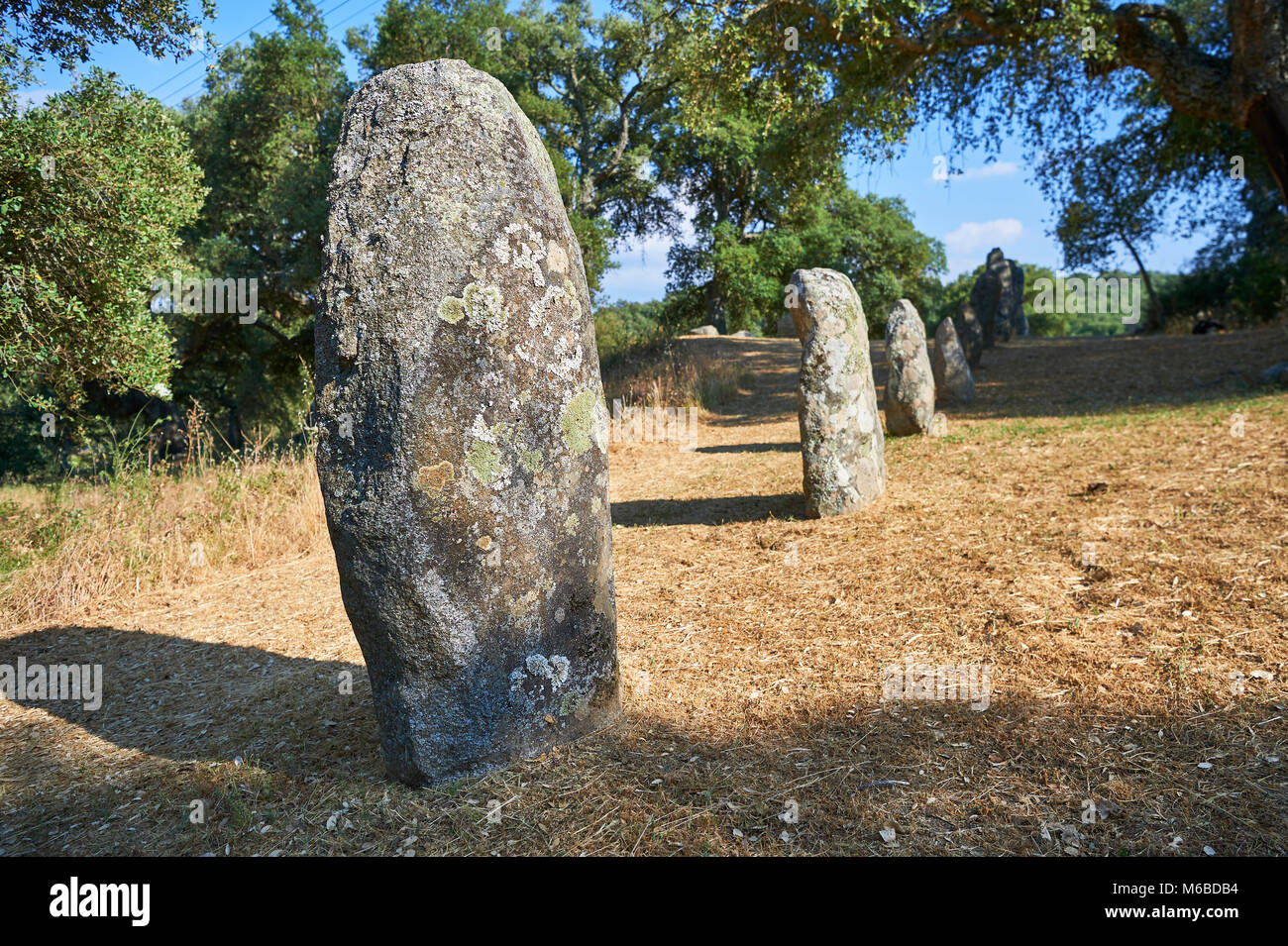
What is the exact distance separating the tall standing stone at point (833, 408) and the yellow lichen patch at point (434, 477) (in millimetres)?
4411

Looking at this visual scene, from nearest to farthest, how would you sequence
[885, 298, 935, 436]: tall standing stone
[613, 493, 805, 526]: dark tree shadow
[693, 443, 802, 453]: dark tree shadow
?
1. [613, 493, 805, 526]: dark tree shadow
2. [885, 298, 935, 436]: tall standing stone
3. [693, 443, 802, 453]: dark tree shadow

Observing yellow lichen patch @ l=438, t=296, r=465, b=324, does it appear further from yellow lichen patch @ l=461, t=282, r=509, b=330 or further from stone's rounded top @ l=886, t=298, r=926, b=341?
stone's rounded top @ l=886, t=298, r=926, b=341

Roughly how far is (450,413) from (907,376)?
7792mm

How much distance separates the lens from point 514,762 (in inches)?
133

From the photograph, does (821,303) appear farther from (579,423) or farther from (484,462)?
(484,462)

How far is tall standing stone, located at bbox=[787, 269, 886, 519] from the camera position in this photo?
689 cm

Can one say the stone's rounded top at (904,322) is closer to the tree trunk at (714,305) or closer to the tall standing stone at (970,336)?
the tall standing stone at (970,336)

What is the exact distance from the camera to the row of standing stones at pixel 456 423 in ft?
10.2

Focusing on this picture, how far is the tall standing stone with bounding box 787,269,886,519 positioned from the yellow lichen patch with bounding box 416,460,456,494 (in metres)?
4.41

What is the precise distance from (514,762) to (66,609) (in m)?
5.74

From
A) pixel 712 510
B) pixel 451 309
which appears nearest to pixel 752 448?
pixel 712 510

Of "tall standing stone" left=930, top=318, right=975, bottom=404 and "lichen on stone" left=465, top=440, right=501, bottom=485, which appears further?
"tall standing stone" left=930, top=318, right=975, bottom=404

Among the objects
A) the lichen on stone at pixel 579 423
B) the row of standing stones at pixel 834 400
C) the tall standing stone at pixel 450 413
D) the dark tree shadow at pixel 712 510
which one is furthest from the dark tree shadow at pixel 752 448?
the tall standing stone at pixel 450 413

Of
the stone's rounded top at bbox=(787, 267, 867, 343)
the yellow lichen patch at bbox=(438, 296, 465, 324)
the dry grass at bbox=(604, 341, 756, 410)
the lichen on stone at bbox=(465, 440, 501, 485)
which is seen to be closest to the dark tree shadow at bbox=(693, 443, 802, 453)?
the dry grass at bbox=(604, 341, 756, 410)
